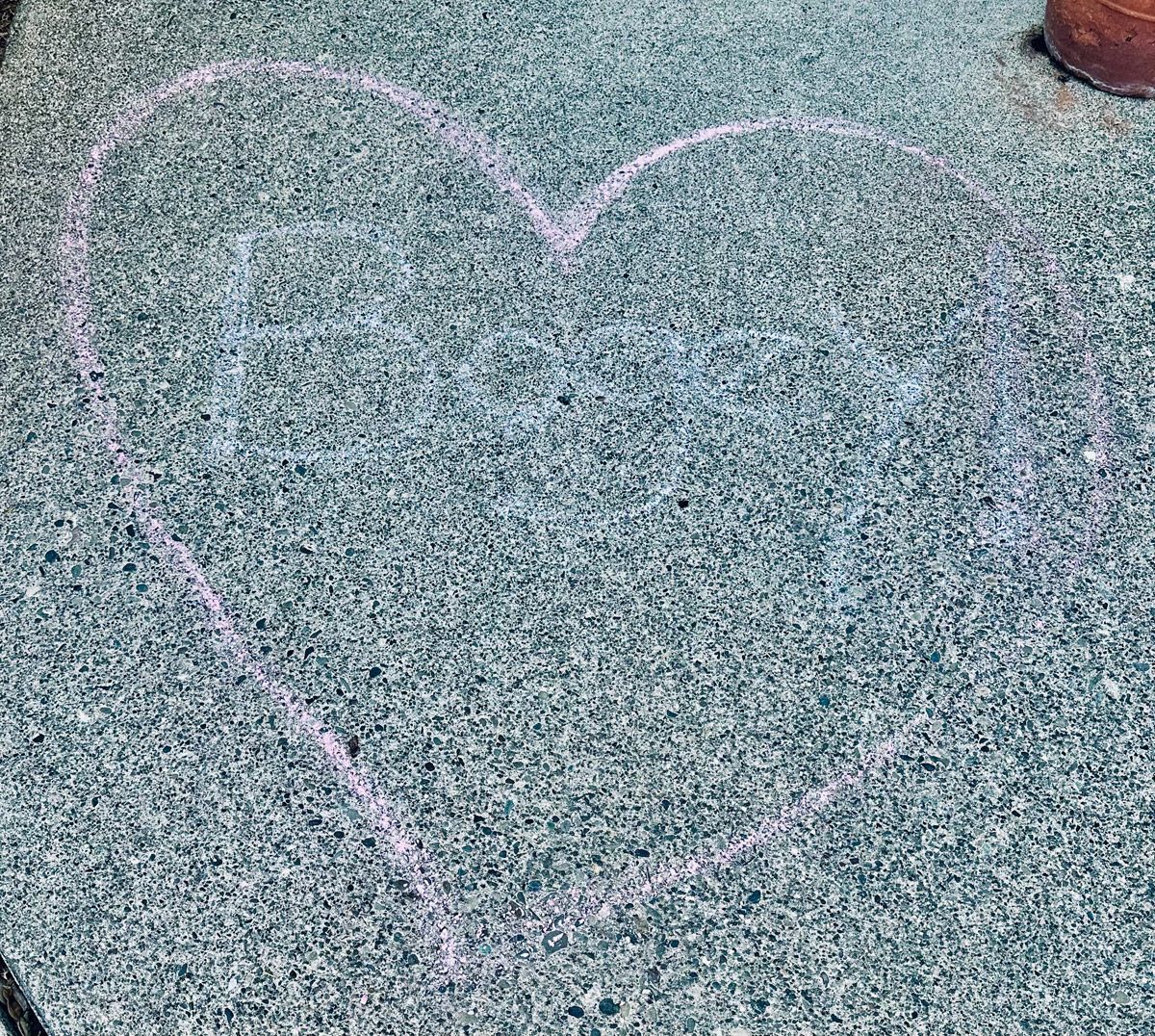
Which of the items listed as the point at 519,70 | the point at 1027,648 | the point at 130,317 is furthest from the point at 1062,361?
the point at 130,317

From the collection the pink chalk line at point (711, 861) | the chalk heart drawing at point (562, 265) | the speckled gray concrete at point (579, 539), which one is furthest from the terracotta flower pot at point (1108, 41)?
the pink chalk line at point (711, 861)

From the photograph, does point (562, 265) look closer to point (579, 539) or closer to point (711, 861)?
point (579, 539)

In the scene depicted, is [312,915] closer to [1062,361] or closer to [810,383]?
[810,383]

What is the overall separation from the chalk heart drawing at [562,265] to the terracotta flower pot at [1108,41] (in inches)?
24.7

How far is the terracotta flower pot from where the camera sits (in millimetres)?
3305

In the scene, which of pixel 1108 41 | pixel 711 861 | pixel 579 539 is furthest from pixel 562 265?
pixel 1108 41

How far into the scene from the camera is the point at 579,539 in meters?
2.57

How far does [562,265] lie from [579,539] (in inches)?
33.0

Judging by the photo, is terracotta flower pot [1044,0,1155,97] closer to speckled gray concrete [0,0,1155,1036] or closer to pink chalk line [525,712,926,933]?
speckled gray concrete [0,0,1155,1036]

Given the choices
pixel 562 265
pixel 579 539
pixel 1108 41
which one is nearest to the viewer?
pixel 579 539

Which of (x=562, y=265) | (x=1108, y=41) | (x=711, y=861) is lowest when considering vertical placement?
(x=711, y=861)

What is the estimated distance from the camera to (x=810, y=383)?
9.19ft

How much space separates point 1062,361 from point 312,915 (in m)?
2.12

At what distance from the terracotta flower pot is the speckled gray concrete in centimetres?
8
